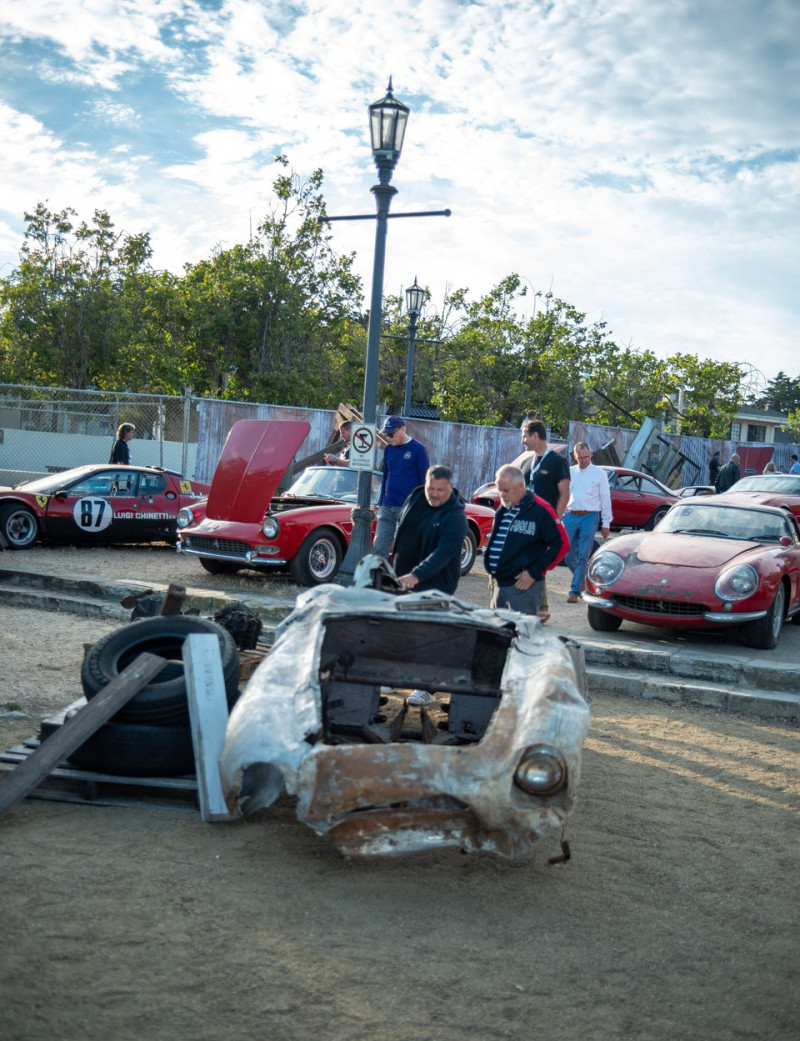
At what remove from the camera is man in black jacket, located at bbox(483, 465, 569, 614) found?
6566 millimetres

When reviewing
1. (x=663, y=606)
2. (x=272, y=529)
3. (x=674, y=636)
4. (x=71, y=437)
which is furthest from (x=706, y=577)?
(x=71, y=437)

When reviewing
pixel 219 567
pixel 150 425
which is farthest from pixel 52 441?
pixel 219 567

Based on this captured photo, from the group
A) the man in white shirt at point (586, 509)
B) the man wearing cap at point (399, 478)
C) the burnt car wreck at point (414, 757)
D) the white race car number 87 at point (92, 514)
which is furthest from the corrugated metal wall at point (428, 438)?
the burnt car wreck at point (414, 757)

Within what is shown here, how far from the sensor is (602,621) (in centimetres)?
916

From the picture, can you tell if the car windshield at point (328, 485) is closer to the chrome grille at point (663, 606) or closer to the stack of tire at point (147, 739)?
the chrome grille at point (663, 606)

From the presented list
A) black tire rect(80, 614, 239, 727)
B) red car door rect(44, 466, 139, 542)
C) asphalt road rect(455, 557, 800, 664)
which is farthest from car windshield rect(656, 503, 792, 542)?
red car door rect(44, 466, 139, 542)

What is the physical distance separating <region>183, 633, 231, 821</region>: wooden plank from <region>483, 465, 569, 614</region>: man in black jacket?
2.27m

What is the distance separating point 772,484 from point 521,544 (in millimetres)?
11390

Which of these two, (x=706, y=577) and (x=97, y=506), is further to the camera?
(x=97, y=506)

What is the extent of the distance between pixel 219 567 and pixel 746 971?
9.07m

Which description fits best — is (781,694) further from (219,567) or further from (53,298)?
(53,298)

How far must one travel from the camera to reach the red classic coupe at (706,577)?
8.42 meters

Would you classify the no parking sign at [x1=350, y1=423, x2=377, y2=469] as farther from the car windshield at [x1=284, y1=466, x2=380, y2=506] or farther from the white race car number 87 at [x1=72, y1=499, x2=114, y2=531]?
the white race car number 87 at [x1=72, y1=499, x2=114, y2=531]

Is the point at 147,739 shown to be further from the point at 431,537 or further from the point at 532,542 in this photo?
the point at 532,542
